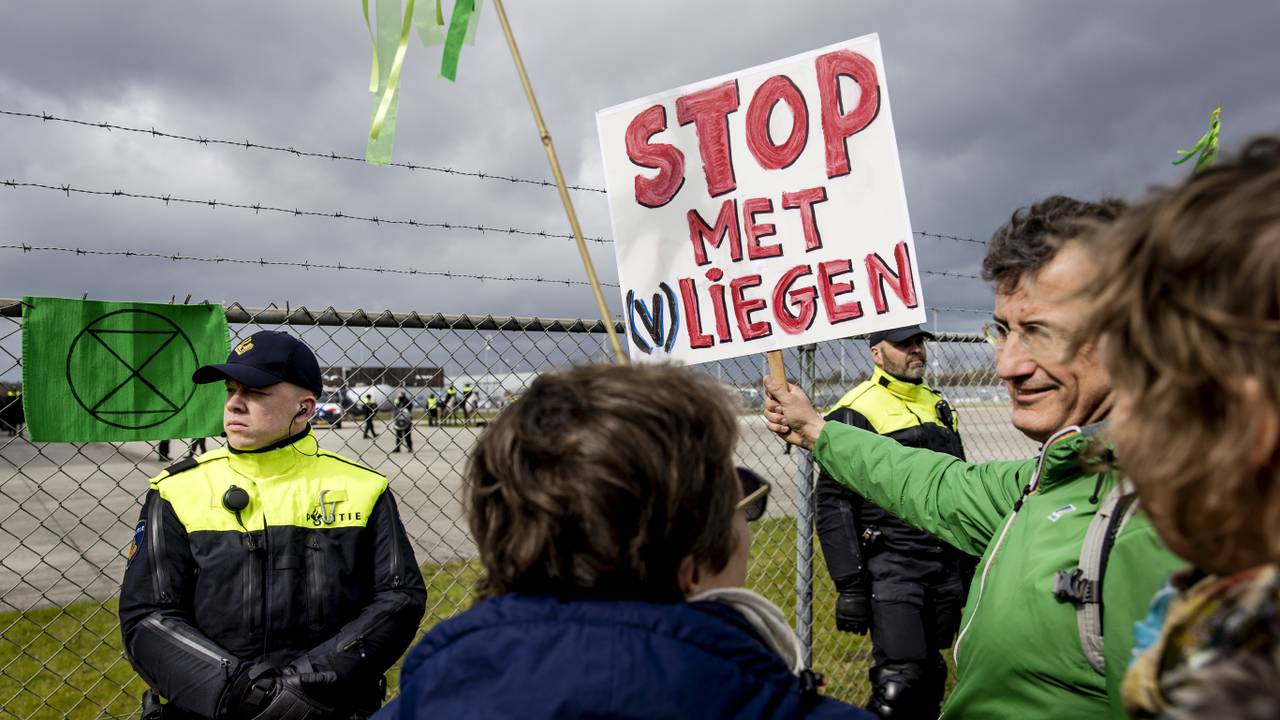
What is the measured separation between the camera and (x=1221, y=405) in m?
0.64

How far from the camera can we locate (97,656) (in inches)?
177

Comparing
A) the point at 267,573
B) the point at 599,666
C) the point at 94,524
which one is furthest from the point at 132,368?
the point at 94,524

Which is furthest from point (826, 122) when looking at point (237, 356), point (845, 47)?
point (237, 356)

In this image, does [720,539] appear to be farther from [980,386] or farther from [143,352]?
[980,386]

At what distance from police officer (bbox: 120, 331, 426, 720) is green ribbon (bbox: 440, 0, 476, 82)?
3.43 feet

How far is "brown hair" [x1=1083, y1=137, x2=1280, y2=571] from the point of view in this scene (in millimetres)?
606

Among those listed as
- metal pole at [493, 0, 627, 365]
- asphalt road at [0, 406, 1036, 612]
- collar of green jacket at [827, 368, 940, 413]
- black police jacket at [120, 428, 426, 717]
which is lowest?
asphalt road at [0, 406, 1036, 612]

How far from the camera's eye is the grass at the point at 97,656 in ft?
12.1

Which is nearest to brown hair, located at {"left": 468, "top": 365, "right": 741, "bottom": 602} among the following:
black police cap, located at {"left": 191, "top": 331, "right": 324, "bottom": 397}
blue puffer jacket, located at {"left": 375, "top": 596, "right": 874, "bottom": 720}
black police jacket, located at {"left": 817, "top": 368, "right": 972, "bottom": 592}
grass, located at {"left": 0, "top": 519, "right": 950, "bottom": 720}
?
blue puffer jacket, located at {"left": 375, "top": 596, "right": 874, "bottom": 720}

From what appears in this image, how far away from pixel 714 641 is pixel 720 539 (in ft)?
0.63

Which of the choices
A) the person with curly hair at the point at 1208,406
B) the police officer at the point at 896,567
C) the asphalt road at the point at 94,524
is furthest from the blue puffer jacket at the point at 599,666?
the police officer at the point at 896,567

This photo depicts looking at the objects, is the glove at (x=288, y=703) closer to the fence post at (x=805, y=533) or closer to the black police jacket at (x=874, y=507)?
the fence post at (x=805, y=533)

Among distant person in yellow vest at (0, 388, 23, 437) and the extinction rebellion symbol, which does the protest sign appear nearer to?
the extinction rebellion symbol

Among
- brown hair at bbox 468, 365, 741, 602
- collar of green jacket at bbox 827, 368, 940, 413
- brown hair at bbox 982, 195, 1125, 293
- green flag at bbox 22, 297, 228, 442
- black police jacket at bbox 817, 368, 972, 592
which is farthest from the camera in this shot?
collar of green jacket at bbox 827, 368, 940, 413
